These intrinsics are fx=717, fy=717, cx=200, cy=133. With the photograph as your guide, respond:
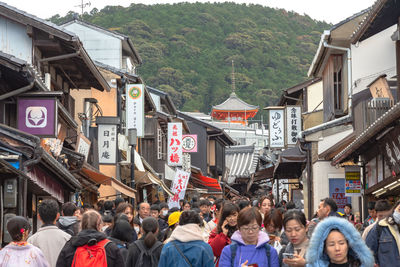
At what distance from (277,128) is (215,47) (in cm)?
7835

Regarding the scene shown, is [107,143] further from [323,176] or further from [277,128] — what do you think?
[277,128]

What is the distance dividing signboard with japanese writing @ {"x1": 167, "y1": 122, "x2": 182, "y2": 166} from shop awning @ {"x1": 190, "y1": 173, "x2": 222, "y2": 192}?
27.6 feet

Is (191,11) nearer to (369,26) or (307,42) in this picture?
(307,42)

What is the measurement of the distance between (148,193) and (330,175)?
41.9 feet

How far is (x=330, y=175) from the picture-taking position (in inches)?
967

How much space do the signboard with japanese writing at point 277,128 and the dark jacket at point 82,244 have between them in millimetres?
25575

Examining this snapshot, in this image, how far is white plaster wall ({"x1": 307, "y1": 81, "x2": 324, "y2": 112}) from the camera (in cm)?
3416

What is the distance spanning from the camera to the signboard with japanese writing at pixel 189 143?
4523 cm

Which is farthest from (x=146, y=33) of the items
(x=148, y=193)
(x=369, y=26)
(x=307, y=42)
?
(x=369, y=26)

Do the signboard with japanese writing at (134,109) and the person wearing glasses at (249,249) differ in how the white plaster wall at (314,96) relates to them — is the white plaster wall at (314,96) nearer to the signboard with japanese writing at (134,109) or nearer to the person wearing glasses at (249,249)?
the signboard with japanese writing at (134,109)

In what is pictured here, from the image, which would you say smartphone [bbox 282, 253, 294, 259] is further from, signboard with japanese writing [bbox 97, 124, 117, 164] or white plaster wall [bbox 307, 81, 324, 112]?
white plaster wall [bbox 307, 81, 324, 112]

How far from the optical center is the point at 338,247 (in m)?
5.31


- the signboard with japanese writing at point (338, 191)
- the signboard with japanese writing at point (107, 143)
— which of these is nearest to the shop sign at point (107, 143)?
the signboard with japanese writing at point (107, 143)

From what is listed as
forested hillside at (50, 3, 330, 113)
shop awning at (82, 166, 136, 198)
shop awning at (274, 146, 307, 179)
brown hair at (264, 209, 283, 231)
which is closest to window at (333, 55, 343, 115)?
shop awning at (274, 146, 307, 179)
